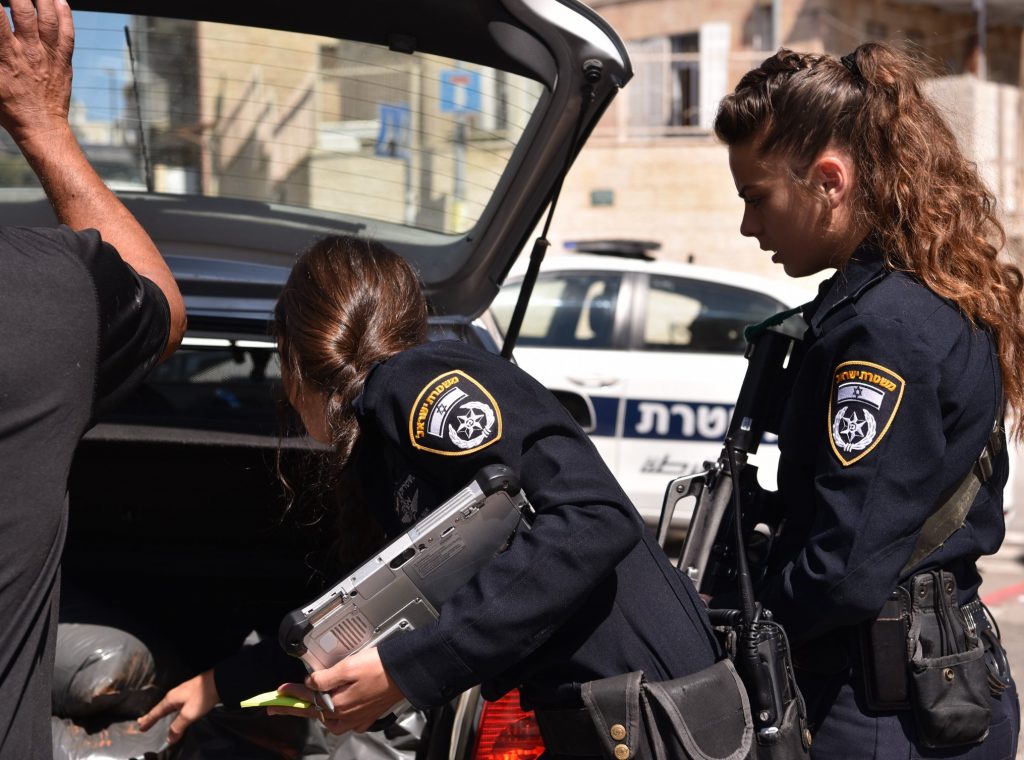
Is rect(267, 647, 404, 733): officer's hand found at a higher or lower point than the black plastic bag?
higher

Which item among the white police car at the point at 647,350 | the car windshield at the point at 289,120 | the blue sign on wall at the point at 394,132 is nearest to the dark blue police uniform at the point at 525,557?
the car windshield at the point at 289,120

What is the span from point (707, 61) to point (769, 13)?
1380 millimetres

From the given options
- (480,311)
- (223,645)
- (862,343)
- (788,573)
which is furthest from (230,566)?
(862,343)

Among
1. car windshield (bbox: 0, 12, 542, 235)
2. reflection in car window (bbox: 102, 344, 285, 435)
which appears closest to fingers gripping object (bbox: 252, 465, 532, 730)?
reflection in car window (bbox: 102, 344, 285, 435)

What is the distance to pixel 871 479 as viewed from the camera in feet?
5.30

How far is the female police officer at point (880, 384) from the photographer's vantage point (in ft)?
5.33

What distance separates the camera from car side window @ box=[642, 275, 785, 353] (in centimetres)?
690

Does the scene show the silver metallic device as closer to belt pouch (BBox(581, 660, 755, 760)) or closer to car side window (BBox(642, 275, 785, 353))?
belt pouch (BBox(581, 660, 755, 760))

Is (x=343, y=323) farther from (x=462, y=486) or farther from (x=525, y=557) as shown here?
(x=525, y=557)

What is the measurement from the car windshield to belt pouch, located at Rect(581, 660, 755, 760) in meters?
1.34

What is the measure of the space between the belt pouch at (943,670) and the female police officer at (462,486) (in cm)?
31

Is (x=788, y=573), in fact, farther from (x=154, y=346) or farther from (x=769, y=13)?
(x=769, y=13)

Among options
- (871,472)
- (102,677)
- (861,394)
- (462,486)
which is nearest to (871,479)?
(871,472)

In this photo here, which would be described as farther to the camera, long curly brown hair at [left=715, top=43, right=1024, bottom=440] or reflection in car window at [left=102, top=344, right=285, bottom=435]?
reflection in car window at [left=102, top=344, right=285, bottom=435]
